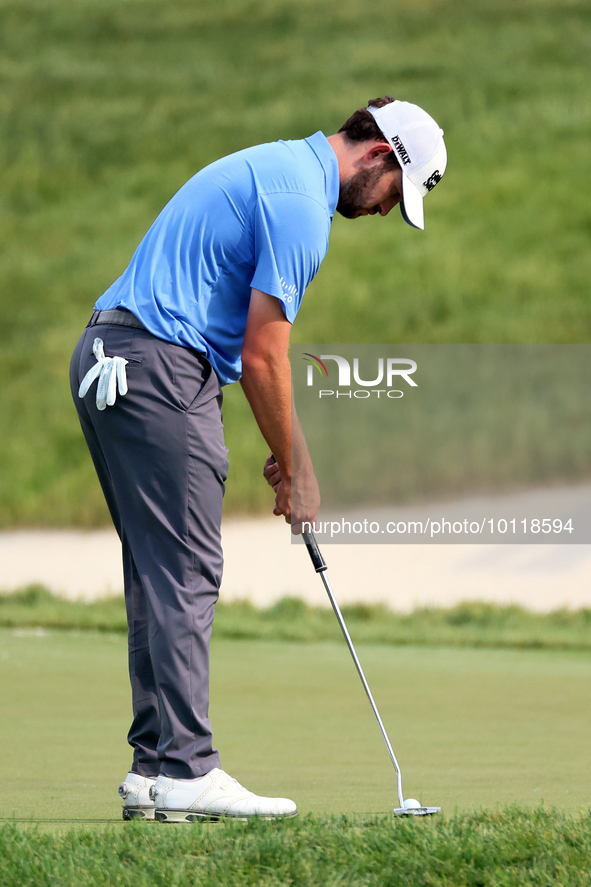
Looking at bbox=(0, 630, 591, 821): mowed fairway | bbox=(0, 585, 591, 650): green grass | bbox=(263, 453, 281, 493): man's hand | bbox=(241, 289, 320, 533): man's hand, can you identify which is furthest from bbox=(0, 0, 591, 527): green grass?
bbox=(241, 289, 320, 533): man's hand

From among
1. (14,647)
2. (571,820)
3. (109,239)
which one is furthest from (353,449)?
(109,239)

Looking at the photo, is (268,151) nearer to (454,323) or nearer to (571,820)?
(571,820)

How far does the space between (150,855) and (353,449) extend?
1233 mm

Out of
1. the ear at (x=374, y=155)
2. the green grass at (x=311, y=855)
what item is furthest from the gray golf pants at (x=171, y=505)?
the ear at (x=374, y=155)

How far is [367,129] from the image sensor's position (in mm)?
1932

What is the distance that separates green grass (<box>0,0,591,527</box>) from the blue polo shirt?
4958mm

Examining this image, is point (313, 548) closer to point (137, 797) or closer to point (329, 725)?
point (137, 797)

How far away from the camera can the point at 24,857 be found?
4.59 ft

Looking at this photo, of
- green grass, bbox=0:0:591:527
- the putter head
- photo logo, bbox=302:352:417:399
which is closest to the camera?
the putter head

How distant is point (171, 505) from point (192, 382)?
0.67 ft

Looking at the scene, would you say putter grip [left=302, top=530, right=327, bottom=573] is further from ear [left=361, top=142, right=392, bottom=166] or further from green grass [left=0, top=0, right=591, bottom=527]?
green grass [left=0, top=0, right=591, bottom=527]

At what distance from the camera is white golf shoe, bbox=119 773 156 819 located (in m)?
1.76

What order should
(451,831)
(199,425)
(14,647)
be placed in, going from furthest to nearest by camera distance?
(14,647) < (199,425) < (451,831)

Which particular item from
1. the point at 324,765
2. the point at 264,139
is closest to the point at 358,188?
the point at 324,765
